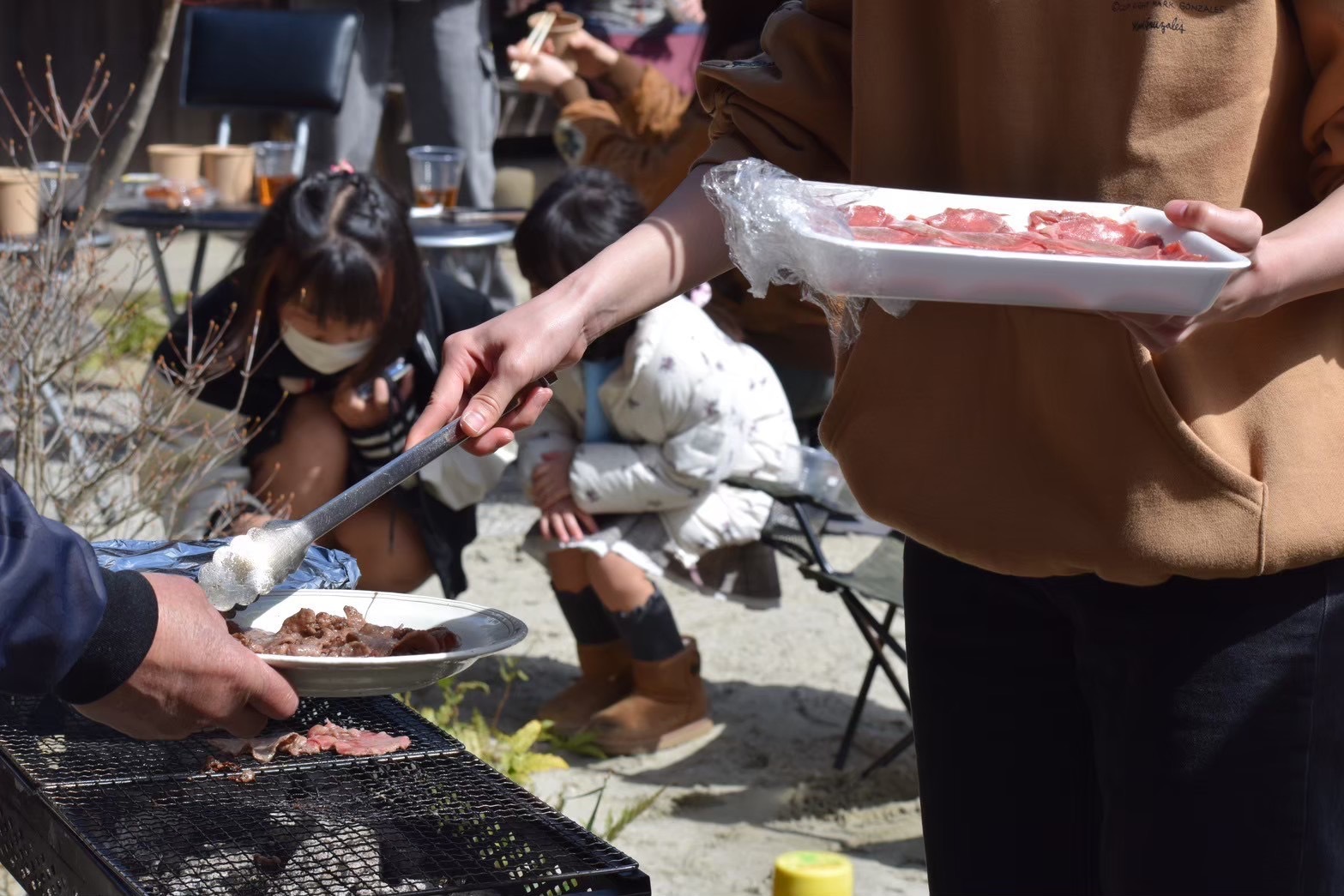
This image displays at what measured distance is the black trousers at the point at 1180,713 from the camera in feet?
4.78

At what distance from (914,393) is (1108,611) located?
30 cm

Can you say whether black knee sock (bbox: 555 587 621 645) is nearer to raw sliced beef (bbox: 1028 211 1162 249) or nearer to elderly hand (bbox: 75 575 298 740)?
elderly hand (bbox: 75 575 298 740)

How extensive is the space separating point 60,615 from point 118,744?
21.0 inches

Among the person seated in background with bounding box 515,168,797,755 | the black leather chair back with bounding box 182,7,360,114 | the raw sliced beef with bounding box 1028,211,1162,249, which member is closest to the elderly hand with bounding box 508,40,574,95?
the black leather chair back with bounding box 182,7,360,114

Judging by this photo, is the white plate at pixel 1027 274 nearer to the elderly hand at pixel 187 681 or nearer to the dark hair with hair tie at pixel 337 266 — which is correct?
the elderly hand at pixel 187 681

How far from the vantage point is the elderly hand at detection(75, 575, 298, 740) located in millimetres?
1523

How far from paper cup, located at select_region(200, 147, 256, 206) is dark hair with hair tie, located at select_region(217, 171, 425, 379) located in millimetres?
1718

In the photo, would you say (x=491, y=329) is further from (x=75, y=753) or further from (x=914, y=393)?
(x=75, y=753)

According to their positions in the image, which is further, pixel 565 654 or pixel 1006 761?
pixel 565 654

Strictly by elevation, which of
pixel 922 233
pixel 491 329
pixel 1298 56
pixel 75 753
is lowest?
pixel 75 753

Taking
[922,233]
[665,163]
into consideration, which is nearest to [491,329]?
[922,233]

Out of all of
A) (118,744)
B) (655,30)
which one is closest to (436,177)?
(655,30)

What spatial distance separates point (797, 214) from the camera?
1.46 metres

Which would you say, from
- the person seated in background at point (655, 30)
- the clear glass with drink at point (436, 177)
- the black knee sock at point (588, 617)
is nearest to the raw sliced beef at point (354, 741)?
the black knee sock at point (588, 617)
